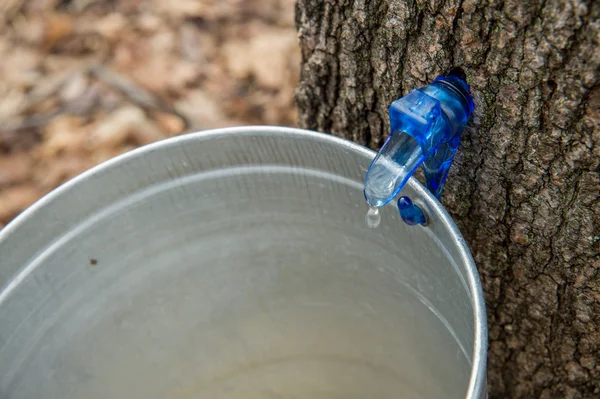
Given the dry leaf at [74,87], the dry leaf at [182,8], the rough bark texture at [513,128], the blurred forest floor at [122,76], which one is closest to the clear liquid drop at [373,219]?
the rough bark texture at [513,128]

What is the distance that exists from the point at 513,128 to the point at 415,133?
132 millimetres

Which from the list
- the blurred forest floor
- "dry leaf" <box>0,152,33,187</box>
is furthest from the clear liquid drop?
"dry leaf" <box>0,152,33,187</box>

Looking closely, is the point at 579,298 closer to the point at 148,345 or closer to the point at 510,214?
the point at 510,214

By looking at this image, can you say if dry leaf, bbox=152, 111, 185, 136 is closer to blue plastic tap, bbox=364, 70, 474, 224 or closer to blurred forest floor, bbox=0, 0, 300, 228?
blurred forest floor, bbox=0, 0, 300, 228

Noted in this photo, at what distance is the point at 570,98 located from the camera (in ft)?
2.21

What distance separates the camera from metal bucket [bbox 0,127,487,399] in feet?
2.73

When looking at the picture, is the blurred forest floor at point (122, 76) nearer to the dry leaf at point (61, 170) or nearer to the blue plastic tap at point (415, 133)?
the dry leaf at point (61, 170)

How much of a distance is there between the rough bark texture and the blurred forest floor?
80 cm

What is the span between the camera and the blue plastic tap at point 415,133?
2.32 ft

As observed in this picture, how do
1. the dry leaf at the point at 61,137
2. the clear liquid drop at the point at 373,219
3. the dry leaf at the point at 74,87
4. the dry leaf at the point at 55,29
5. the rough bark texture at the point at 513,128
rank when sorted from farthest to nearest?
the dry leaf at the point at 55,29 → the dry leaf at the point at 74,87 → the dry leaf at the point at 61,137 → the clear liquid drop at the point at 373,219 → the rough bark texture at the point at 513,128

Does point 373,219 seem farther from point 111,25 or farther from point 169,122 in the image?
point 111,25

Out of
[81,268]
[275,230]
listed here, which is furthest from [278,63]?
[81,268]

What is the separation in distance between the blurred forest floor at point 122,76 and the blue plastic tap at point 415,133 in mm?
1001

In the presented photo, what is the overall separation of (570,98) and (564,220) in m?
0.18
